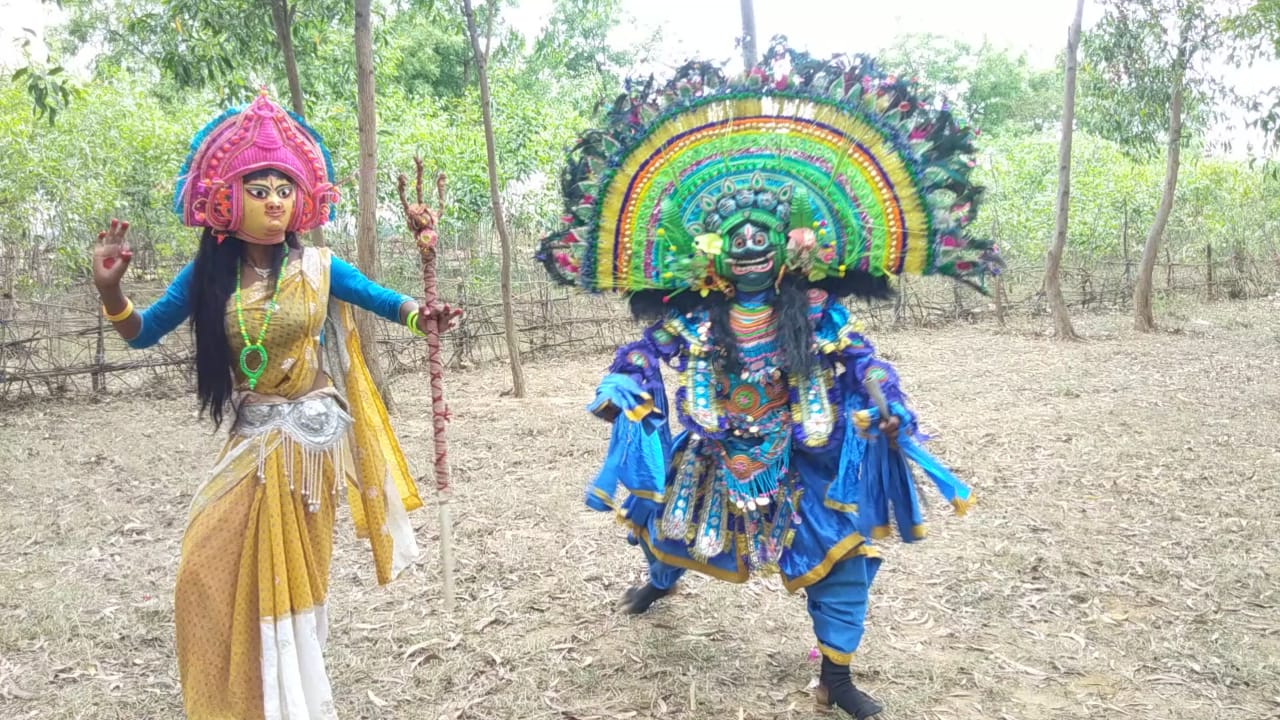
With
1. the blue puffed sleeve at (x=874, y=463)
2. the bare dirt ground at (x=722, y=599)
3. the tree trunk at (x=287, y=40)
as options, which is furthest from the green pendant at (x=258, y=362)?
the tree trunk at (x=287, y=40)

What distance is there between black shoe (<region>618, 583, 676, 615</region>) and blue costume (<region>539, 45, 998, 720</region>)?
1.99 ft

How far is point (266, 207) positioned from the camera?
8.36 ft

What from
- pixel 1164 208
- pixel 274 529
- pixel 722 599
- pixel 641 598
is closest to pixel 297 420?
pixel 274 529

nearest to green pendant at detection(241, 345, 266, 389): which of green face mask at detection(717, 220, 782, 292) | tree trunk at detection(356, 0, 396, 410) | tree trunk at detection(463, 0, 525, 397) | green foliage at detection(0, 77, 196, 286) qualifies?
green face mask at detection(717, 220, 782, 292)

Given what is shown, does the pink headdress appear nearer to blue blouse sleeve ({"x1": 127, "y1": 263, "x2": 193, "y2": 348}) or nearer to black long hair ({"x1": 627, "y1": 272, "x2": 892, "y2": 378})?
blue blouse sleeve ({"x1": 127, "y1": 263, "x2": 193, "y2": 348})

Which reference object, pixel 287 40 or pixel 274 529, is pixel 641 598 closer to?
pixel 274 529

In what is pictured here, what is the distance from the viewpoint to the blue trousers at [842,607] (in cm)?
296

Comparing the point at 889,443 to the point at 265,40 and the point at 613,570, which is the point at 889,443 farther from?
the point at 265,40

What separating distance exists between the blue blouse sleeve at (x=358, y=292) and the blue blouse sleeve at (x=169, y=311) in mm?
399

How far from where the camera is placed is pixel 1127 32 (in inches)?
452

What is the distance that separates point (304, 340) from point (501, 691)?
1.46 meters

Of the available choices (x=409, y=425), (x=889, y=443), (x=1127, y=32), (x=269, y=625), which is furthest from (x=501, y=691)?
(x=1127, y=32)

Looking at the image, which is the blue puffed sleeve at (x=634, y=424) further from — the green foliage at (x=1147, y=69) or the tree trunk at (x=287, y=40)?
the green foliage at (x=1147, y=69)

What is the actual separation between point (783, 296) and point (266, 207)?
1.65m
